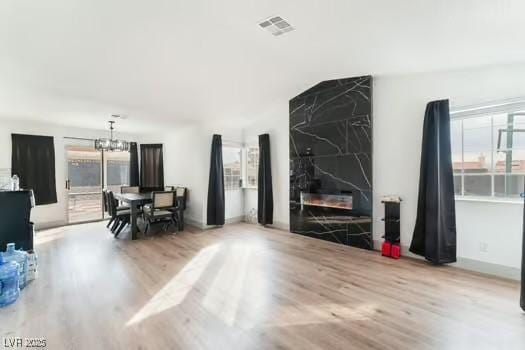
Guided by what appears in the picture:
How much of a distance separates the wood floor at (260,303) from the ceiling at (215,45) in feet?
8.37

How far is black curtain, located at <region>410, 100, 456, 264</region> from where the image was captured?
10.3 ft

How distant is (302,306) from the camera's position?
2252 millimetres

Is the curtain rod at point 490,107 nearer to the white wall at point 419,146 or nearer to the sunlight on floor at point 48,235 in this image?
the white wall at point 419,146

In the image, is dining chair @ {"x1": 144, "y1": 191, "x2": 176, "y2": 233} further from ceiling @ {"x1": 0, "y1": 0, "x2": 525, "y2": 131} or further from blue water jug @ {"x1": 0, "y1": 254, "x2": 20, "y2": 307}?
blue water jug @ {"x1": 0, "y1": 254, "x2": 20, "y2": 307}

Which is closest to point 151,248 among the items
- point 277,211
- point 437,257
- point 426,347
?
point 277,211

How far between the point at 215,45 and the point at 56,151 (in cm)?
521

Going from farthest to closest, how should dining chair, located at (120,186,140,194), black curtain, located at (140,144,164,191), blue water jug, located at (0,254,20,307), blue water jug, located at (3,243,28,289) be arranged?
1. black curtain, located at (140,144,164,191)
2. dining chair, located at (120,186,140,194)
3. blue water jug, located at (3,243,28,289)
4. blue water jug, located at (0,254,20,307)

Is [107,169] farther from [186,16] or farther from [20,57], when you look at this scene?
[186,16]

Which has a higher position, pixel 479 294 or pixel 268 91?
pixel 268 91

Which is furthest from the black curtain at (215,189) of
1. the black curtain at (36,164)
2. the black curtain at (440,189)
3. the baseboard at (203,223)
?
the black curtain at (440,189)

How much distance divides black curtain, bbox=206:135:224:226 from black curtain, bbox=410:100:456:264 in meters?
3.94

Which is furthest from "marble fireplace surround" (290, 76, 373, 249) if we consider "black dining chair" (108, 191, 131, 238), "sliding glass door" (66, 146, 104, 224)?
"sliding glass door" (66, 146, 104, 224)

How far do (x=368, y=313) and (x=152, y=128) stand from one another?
6.04 metres

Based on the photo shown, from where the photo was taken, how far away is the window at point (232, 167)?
19.8 feet
